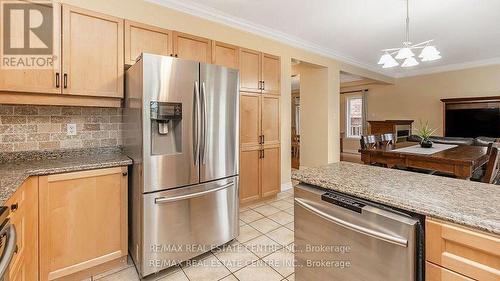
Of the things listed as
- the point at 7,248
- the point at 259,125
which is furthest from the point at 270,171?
the point at 7,248

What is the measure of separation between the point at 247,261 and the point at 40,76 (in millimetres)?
2285

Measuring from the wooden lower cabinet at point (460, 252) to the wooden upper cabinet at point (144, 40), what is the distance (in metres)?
2.53

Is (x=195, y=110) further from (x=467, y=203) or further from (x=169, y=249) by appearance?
(x=467, y=203)

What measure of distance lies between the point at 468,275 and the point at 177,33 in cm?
285

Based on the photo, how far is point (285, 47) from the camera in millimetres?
3875

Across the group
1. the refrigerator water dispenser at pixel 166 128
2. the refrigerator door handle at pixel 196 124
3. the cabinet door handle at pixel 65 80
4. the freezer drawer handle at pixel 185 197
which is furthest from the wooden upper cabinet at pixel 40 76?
the freezer drawer handle at pixel 185 197

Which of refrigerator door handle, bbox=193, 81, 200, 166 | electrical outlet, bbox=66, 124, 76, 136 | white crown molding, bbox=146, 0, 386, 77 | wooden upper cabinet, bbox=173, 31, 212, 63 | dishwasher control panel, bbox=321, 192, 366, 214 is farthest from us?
white crown molding, bbox=146, 0, 386, 77

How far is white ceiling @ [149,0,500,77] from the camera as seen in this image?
111 inches

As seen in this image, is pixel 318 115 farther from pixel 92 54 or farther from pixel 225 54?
pixel 92 54

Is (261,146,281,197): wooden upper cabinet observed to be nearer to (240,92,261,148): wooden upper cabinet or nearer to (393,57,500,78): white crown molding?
(240,92,261,148): wooden upper cabinet

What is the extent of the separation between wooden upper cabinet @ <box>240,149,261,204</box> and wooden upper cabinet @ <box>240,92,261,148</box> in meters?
0.13

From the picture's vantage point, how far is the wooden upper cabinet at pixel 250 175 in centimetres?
306

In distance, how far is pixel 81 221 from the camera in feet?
5.68

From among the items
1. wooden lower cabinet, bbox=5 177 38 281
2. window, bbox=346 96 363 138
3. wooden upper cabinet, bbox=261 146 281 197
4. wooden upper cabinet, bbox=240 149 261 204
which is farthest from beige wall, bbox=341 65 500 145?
wooden lower cabinet, bbox=5 177 38 281
